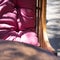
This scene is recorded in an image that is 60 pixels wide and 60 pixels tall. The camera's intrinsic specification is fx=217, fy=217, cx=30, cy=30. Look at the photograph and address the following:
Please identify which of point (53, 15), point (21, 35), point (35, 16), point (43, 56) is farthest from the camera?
point (53, 15)

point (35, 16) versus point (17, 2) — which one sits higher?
point (17, 2)

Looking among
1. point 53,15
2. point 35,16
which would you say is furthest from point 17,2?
point 53,15

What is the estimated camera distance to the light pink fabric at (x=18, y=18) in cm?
257

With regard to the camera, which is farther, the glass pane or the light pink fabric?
the glass pane

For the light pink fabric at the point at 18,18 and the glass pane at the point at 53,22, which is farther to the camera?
the glass pane at the point at 53,22

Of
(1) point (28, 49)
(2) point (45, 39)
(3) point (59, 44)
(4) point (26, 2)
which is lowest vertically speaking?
(3) point (59, 44)

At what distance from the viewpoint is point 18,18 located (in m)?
2.72

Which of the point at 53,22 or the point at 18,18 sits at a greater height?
the point at 18,18

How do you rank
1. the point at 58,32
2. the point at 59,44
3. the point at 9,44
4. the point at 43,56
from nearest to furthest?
1. the point at 43,56
2. the point at 9,44
3. the point at 59,44
4. the point at 58,32

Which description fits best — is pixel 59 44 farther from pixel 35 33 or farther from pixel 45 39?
pixel 45 39

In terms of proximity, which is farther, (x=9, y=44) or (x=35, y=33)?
(x=35, y=33)

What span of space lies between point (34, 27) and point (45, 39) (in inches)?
17.5

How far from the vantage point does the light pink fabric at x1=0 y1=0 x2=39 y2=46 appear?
2.57m

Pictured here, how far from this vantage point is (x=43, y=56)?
1.03 metres
